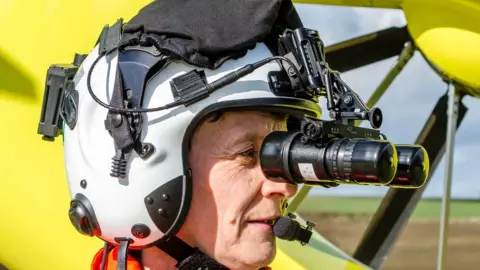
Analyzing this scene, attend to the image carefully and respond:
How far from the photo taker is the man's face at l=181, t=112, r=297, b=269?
4.78 feet

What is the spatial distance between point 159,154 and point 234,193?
0.15 metres

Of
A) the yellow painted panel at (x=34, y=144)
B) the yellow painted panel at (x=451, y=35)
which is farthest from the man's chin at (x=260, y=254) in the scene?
the yellow painted panel at (x=451, y=35)

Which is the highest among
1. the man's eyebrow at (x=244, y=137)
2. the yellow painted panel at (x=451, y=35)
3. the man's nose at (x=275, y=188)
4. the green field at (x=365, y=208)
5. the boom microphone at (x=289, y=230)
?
the man's eyebrow at (x=244, y=137)

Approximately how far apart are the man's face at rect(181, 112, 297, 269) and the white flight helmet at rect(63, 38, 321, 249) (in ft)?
0.12

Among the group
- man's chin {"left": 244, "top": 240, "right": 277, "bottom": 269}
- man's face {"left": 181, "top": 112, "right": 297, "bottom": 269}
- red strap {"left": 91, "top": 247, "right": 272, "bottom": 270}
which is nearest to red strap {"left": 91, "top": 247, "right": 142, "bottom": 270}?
red strap {"left": 91, "top": 247, "right": 272, "bottom": 270}

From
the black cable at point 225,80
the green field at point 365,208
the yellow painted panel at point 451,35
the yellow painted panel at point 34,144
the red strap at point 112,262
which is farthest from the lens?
the green field at point 365,208

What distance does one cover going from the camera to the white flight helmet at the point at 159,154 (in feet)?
4.73

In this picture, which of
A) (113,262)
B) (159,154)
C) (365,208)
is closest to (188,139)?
(159,154)

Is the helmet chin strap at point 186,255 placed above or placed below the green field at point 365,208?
above

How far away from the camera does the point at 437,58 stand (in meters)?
2.61

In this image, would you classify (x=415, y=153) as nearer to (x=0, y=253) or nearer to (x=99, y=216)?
(x=99, y=216)

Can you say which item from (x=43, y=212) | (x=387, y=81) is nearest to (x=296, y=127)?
(x=43, y=212)

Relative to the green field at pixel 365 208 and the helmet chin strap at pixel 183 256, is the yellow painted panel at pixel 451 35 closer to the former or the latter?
the helmet chin strap at pixel 183 256

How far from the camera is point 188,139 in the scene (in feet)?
4.83
